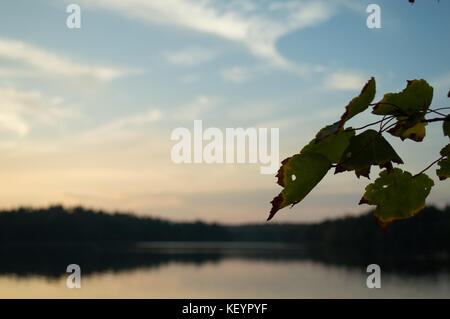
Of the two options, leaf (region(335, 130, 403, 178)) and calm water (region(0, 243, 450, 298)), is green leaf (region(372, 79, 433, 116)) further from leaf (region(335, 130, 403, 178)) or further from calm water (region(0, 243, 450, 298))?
calm water (region(0, 243, 450, 298))

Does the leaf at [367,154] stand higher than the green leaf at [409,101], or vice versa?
the green leaf at [409,101]

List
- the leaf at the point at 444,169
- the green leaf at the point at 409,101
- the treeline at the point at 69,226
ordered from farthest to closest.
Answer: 1. the treeline at the point at 69,226
2. the leaf at the point at 444,169
3. the green leaf at the point at 409,101

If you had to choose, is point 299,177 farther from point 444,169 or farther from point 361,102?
point 444,169

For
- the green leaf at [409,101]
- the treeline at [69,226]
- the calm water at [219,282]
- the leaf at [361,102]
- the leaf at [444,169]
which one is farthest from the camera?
the treeline at [69,226]

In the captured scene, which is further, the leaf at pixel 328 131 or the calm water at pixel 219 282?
the calm water at pixel 219 282

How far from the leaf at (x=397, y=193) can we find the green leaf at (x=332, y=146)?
0.32ft

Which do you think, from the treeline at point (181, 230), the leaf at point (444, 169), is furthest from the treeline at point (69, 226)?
the leaf at point (444, 169)

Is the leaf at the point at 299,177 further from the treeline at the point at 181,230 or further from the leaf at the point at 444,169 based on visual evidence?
the treeline at the point at 181,230

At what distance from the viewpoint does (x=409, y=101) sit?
0.60 meters

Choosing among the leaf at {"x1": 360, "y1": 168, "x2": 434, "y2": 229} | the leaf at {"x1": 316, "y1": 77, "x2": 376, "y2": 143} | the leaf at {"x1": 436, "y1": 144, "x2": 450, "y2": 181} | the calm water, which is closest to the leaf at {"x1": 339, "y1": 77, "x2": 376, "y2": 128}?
the leaf at {"x1": 316, "y1": 77, "x2": 376, "y2": 143}

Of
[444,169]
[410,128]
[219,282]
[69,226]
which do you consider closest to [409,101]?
[410,128]

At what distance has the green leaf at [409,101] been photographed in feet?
1.95

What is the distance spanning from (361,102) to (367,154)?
9cm
